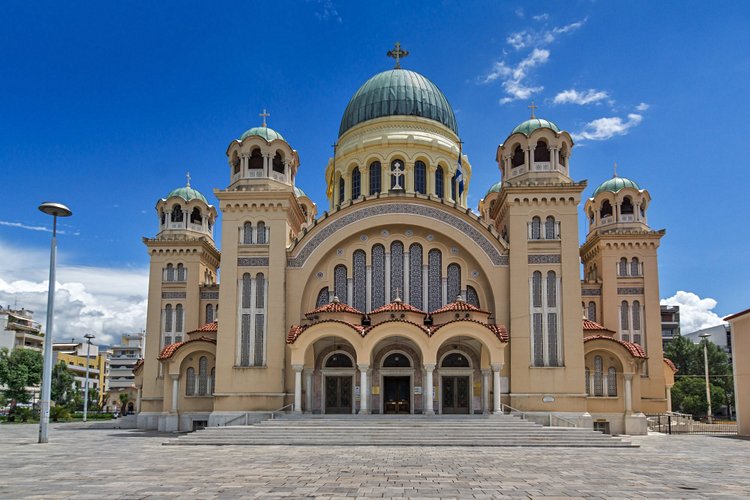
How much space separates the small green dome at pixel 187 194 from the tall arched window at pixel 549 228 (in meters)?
22.4

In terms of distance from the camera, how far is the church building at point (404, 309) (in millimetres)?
33625

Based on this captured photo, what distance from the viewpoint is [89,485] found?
51.5 feet

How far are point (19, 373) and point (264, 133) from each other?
105 ft

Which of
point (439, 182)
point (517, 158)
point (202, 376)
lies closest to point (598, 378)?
point (517, 158)

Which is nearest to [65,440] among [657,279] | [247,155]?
[247,155]

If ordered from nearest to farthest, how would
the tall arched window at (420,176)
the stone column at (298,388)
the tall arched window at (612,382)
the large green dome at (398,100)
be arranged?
the stone column at (298,388)
the tall arched window at (612,382)
the tall arched window at (420,176)
the large green dome at (398,100)

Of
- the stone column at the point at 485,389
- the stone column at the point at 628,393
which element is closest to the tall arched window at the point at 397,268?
the stone column at the point at 485,389

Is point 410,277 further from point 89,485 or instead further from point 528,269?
point 89,485

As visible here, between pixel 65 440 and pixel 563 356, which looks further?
pixel 563 356

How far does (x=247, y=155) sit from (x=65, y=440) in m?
16.3

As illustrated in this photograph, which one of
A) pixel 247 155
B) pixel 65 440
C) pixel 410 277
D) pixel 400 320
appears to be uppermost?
pixel 247 155

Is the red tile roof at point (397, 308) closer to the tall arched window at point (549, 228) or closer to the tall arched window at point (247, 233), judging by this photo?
the tall arched window at point (549, 228)

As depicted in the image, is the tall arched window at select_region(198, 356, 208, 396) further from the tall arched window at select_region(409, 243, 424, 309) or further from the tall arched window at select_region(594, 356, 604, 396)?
the tall arched window at select_region(594, 356, 604, 396)

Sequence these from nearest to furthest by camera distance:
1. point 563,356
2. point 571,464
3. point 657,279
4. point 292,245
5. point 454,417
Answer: point 571,464 → point 454,417 → point 563,356 → point 292,245 → point 657,279
